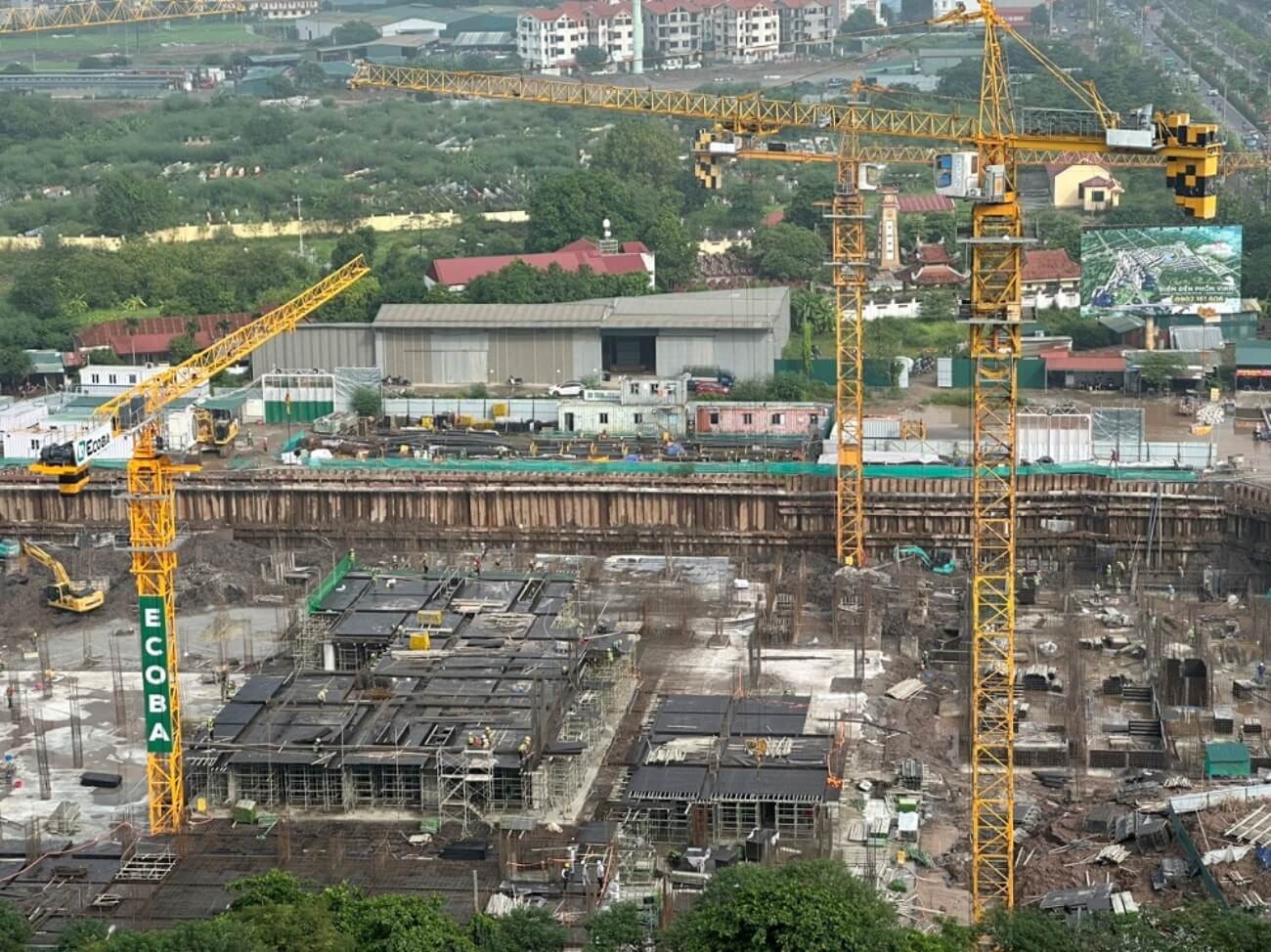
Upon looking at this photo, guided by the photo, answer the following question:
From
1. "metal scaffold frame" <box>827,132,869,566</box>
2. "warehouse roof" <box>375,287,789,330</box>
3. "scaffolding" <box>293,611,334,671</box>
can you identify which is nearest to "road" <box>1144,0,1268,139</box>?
"warehouse roof" <box>375,287,789,330</box>

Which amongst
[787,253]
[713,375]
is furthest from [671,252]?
[713,375]

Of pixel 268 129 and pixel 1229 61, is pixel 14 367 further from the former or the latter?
pixel 1229 61

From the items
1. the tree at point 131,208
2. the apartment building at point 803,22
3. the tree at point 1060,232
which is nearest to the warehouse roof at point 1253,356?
the tree at point 1060,232

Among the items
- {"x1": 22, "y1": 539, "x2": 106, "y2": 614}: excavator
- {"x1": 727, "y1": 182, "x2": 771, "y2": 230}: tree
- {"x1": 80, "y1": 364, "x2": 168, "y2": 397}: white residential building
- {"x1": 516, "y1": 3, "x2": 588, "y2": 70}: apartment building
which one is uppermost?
{"x1": 516, "y1": 3, "x2": 588, "y2": 70}: apartment building

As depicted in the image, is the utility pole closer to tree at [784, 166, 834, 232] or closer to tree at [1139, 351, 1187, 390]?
tree at [784, 166, 834, 232]

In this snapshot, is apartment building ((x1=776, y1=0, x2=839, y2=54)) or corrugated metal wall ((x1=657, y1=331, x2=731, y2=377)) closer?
corrugated metal wall ((x1=657, y1=331, x2=731, y2=377))

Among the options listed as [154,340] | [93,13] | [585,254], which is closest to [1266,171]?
[585,254]
